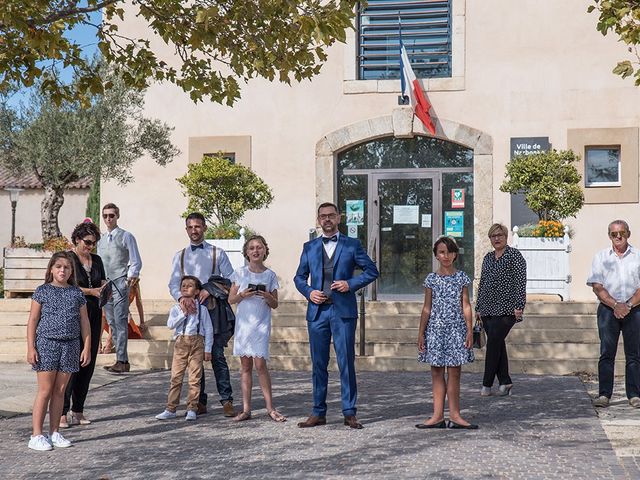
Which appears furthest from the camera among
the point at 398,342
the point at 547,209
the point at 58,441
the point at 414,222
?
the point at 414,222

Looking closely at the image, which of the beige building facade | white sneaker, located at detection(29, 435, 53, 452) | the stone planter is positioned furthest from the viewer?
the beige building facade

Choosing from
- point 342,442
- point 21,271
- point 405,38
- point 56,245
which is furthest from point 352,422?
point 405,38

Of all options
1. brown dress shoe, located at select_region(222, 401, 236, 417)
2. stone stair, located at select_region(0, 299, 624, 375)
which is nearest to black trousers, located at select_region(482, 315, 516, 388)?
stone stair, located at select_region(0, 299, 624, 375)

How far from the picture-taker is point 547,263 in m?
15.4

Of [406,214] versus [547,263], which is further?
[406,214]

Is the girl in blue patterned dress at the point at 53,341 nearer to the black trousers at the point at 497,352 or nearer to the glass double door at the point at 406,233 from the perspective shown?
the black trousers at the point at 497,352

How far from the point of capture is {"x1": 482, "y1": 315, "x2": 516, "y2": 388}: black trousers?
33.8 feet

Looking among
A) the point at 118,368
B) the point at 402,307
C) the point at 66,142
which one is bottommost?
the point at 118,368

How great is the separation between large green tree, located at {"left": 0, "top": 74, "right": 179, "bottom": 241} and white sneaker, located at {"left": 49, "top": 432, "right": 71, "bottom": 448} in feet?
29.3

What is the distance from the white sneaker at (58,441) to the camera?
7.74m

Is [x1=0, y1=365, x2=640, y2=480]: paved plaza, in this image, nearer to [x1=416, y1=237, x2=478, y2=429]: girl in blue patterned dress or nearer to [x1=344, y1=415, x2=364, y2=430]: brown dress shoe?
[x1=344, y1=415, x2=364, y2=430]: brown dress shoe

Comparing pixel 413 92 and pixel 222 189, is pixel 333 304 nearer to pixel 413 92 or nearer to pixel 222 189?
pixel 222 189

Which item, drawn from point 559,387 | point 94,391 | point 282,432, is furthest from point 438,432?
point 94,391

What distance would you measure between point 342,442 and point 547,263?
27.3 feet
